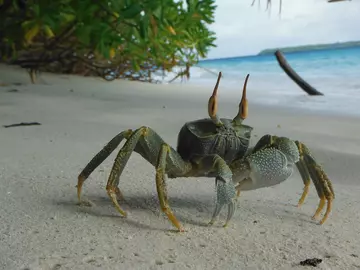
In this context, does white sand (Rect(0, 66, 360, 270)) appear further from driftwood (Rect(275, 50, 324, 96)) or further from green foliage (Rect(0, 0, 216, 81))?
driftwood (Rect(275, 50, 324, 96))

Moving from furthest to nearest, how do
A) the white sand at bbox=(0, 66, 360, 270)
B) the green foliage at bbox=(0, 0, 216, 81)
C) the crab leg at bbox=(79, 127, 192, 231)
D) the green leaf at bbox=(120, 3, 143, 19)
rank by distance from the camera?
the green foliage at bbox=(0, 0, 216, 81) → the green leaf at bbox=(120, 3, 143, 19) → the crab leg at bbox=(79, 127, 192, 231) → the white sand at bbox=(0, 66, 360, 270)

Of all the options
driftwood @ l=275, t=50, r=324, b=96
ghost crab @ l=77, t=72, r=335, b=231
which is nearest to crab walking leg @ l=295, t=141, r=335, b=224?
ghost crab @ l=77, t=72, r=335, b=231

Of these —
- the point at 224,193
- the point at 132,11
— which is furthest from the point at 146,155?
the point at 132,11

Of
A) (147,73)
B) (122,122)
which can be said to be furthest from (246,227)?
(147,73)

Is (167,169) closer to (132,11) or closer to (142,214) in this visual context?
(142,214)

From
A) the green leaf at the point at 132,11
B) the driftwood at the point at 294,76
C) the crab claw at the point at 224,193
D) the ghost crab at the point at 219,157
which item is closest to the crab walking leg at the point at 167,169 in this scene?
the ghost crab at the point at 219,157

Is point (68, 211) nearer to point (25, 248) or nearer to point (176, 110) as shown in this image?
point (25, 248)
